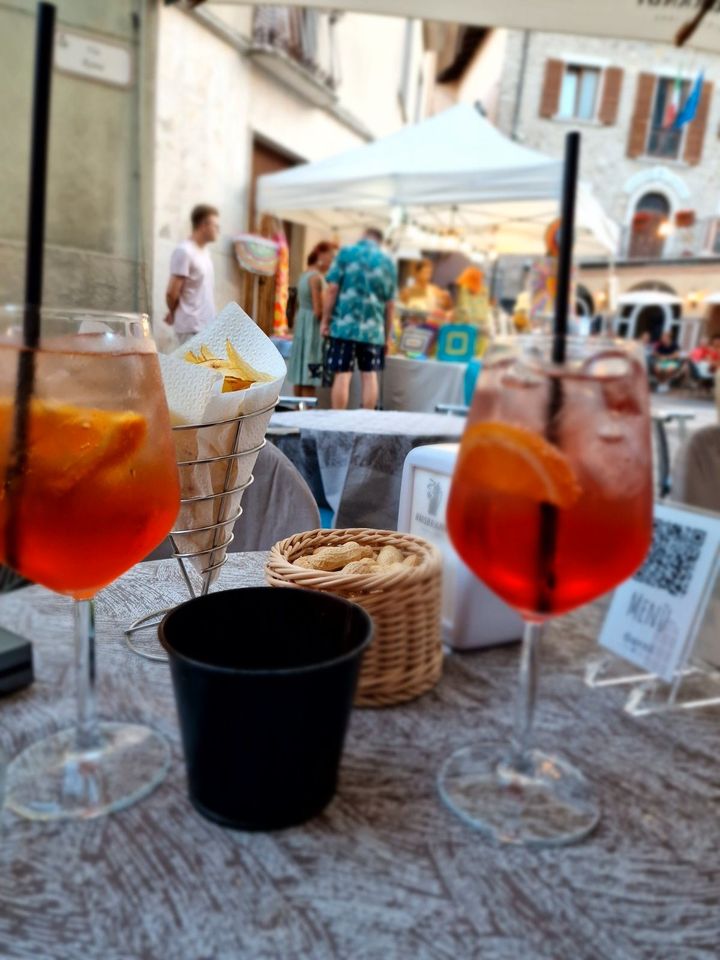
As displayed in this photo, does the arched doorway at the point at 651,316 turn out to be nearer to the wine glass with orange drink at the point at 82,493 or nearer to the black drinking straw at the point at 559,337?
the black drinking straw at the point at 559,337

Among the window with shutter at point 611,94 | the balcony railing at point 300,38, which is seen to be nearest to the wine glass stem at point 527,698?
the balcony railing at point 300,38

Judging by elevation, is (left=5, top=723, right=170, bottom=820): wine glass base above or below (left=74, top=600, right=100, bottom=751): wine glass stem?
below

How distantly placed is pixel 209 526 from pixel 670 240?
19174mm

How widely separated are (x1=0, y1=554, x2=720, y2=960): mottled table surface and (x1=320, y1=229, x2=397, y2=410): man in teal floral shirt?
1.39 ft

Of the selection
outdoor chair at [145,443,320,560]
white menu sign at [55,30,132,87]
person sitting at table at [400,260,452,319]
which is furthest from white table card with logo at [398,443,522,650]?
person sitting at table at [400,260,452,319]

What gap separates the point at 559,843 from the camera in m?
0.36

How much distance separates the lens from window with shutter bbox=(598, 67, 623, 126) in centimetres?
1445

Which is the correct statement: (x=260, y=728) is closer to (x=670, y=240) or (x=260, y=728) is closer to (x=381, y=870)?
(x=381, y=870)

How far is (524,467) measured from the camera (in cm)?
37

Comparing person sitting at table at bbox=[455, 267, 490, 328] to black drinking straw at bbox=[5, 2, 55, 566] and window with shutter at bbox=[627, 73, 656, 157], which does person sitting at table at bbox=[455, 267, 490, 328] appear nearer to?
black drinking straw at bbox=[5, 2, 55, 566]

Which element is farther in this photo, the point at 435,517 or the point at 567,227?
the point at 435,517

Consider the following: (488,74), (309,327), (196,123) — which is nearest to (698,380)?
(488,74)

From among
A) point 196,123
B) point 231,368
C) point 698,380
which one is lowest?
point 231,368

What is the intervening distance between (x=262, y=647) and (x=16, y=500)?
17 cm
